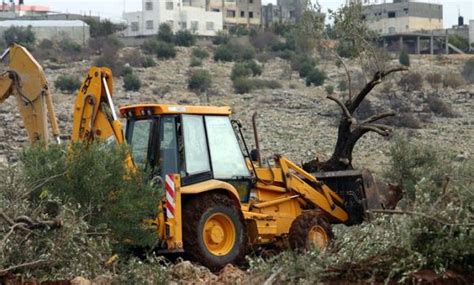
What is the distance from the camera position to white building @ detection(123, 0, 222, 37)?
299 feet

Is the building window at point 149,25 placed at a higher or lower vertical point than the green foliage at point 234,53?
higher

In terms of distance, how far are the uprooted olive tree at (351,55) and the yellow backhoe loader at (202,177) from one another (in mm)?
2011

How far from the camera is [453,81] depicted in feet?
189

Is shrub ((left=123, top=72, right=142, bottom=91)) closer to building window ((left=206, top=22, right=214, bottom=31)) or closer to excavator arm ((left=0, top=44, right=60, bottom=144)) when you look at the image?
excavator arm ((left=0, top=44, right=60, bottom=144))

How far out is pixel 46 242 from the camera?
12.6 metres

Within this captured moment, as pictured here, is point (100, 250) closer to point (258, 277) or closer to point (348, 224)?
point (258, 277)

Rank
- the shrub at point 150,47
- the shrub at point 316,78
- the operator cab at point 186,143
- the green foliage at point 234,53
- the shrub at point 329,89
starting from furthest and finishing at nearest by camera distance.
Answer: the green foliage at point 234,53, the shrub at point 150,47, the shrub at point 316,78, the shrub at point 329,89, the operator cab at point 186,143

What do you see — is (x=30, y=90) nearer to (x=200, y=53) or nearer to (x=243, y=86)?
(x=243, y=86)

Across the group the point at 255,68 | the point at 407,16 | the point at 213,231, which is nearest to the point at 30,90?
the point at 213,231

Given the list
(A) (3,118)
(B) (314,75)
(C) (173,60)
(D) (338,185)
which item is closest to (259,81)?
(B) (314,75)

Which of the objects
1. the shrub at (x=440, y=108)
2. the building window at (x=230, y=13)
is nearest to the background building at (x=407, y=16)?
the building window at (x=230, y=13)

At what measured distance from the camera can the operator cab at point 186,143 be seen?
1586cm

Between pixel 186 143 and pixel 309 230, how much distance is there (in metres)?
2.38

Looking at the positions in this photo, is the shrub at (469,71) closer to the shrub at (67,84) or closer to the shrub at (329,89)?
the shrub at (329,89)
